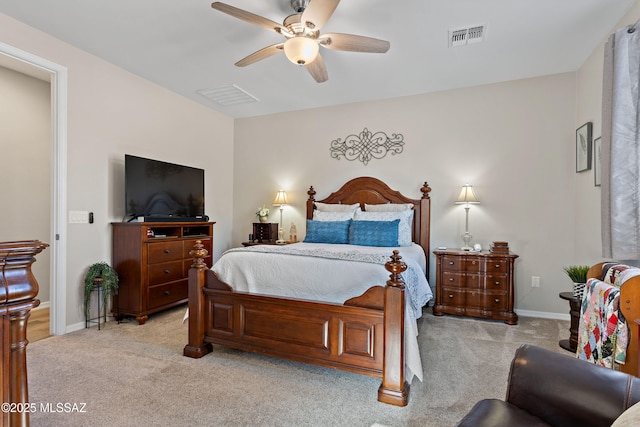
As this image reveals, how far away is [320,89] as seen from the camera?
4148mm

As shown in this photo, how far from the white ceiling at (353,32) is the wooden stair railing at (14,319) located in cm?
229

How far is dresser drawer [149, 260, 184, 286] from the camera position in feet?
11.4

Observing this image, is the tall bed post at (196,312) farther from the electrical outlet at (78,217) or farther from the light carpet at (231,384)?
the electrical outlet at (78,217)

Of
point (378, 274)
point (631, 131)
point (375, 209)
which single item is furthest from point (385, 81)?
point (378, 274)

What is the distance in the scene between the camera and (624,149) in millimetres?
2131

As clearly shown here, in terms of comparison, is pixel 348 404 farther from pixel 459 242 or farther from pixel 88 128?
pixel 88 128

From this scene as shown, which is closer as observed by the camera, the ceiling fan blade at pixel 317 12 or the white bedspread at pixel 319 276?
the ceiling fan blade at pixel 317 12

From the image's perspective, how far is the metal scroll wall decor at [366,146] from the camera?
4.40 meters

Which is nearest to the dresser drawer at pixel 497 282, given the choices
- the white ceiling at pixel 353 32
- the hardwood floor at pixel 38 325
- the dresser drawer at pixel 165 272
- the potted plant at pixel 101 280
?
the white ceiling at pixel 353 32

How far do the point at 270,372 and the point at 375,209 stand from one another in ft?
8.12

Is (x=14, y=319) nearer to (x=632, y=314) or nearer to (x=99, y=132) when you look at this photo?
(x=632, y=314)

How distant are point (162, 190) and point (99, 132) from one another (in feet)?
2.79

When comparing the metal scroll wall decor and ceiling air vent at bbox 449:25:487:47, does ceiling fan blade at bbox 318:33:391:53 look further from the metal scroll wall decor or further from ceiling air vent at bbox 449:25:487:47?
the metal scroll wall decor

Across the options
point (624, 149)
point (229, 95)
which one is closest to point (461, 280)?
point (624, 149)
